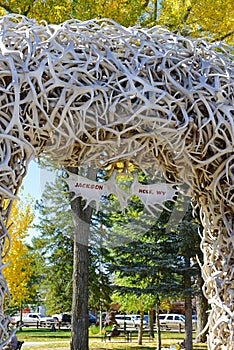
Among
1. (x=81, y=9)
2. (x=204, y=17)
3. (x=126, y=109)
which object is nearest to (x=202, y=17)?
(x=204, y=17)

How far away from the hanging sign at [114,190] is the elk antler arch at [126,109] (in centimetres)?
8

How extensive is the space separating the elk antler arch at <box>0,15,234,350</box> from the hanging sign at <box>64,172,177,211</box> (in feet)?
0.27

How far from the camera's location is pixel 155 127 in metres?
1.96

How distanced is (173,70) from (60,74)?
0.45 metres

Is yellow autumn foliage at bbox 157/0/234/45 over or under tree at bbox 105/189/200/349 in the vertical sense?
over

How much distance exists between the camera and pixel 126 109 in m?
1.91

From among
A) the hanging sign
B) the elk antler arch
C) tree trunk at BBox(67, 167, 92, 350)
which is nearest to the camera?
the elk antler arch

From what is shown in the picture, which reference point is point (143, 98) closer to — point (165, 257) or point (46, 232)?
point (165, 257)

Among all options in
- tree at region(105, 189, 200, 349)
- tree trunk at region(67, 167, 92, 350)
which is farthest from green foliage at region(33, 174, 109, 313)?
tree trunk at region(67, 167, 92, 350)

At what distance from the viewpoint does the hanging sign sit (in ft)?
6.94

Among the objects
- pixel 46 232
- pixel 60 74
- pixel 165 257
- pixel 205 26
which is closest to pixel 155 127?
pixel 60 74

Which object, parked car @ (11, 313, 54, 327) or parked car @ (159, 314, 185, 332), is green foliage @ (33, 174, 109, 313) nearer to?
parked car @ (11, 313, 54, 327)

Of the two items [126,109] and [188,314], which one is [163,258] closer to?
[188,314]

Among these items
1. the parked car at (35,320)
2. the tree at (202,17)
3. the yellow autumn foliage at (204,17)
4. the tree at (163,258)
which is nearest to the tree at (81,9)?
the tree at (202,17)
